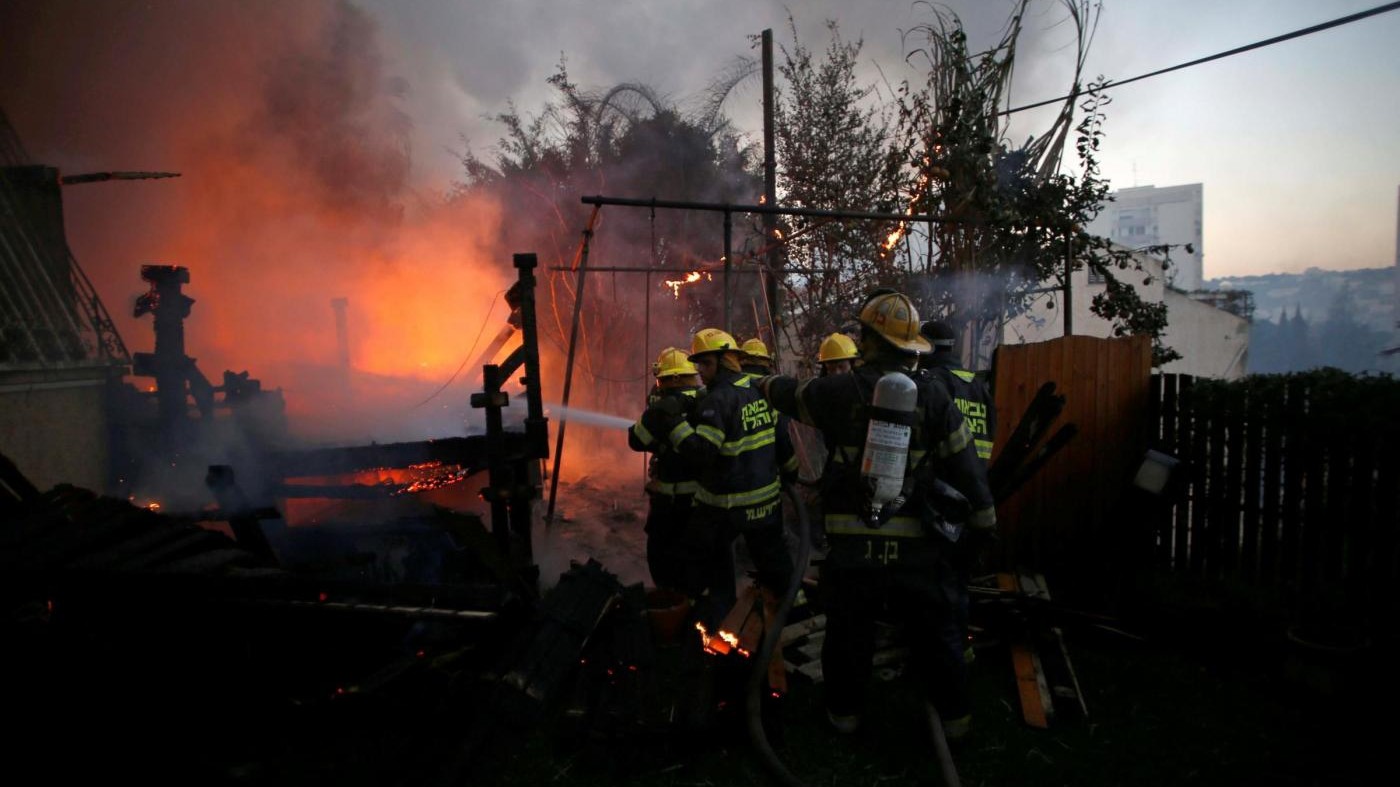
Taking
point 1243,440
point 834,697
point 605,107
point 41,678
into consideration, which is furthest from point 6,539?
point 605,107

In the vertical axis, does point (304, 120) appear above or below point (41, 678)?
A: above

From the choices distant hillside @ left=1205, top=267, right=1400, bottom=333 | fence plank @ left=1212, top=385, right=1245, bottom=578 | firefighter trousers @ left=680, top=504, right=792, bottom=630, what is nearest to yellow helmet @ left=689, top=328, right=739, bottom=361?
firefighter trousers @ left=680, top=504, right=792, bottom=630

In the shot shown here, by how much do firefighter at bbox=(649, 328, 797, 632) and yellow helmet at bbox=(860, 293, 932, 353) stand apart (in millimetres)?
1564

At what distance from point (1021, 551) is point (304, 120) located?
45.1 ft

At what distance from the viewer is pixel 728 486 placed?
4.99 meters

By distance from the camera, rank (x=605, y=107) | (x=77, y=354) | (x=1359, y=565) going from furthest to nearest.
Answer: (x=605, y=107) → (x=77, y=354) → (x=1359, y=565)

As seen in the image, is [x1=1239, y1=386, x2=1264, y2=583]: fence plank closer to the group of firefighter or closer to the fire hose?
the group of firefighter

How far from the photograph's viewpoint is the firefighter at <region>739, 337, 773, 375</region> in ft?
21.8

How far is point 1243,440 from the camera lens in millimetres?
5219

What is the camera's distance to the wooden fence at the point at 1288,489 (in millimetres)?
4395

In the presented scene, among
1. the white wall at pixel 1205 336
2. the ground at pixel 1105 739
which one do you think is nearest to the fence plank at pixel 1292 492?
the ground at pixel 1105 739

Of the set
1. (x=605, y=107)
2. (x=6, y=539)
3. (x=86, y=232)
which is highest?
(x=605, y=107)

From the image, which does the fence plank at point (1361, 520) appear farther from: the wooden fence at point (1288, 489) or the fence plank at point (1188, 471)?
the fence plank at point (1188, 471)

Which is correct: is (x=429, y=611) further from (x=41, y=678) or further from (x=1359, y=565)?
(x=1359, y=565)
